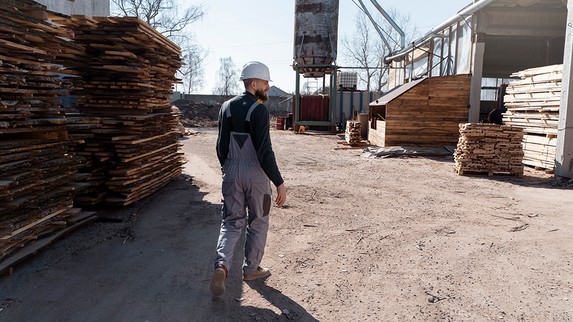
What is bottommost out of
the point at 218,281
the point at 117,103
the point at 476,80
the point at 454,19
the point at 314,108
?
the point at 218,281

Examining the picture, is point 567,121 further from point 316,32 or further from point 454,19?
point 316,32

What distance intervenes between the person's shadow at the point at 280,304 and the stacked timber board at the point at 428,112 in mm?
12674

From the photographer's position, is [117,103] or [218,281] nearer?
[218,281]

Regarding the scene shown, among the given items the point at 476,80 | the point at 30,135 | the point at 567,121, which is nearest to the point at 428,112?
the point at 476,80

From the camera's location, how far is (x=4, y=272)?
4.27 metres

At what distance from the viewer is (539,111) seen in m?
11.9

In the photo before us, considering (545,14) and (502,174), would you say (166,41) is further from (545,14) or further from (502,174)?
(545,14)

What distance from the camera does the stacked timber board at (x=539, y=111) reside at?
11234 mm

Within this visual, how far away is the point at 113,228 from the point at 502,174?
30.6ft

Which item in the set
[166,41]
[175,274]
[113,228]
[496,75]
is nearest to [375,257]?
[175,274]

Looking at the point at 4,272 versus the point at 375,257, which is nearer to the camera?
the point at 4,272

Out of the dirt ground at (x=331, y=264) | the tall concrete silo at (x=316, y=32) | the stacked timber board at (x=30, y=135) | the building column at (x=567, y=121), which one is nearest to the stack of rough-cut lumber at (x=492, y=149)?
the building column at (x=567, y=121)

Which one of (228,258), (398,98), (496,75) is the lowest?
(228,258)

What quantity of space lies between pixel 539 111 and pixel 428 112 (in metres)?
4.38
